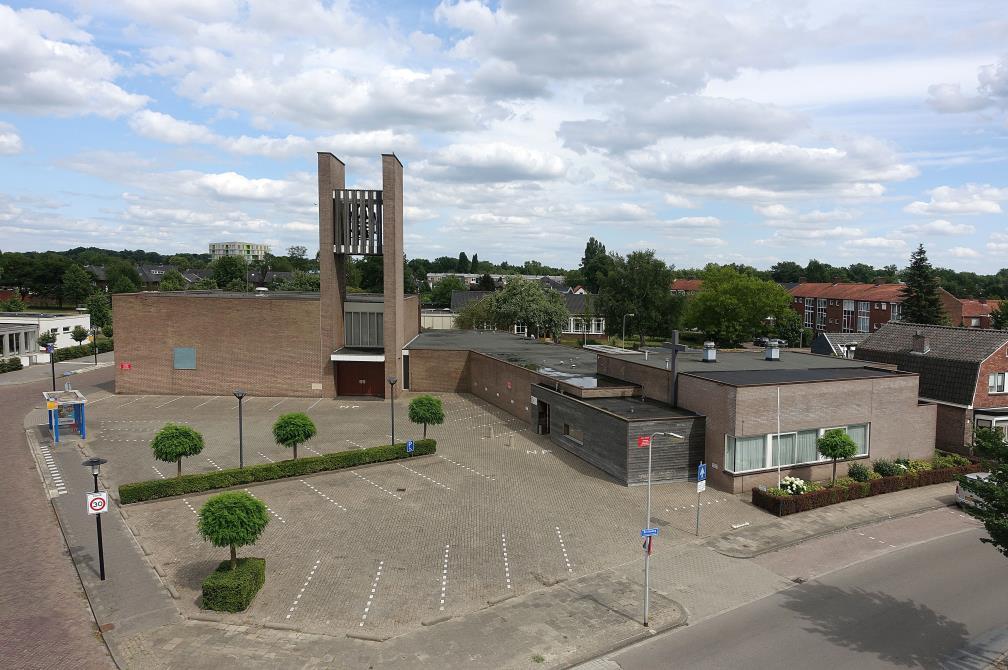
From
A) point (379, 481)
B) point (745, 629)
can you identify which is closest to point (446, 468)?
point (379, 481)

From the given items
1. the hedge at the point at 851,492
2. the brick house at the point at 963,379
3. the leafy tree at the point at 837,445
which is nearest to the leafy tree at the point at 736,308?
the brick house at the point at 963,379

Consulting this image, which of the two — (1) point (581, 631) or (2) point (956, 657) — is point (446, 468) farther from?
(2) point (956, 657)

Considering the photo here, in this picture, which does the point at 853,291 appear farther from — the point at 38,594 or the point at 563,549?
the point at 38,594

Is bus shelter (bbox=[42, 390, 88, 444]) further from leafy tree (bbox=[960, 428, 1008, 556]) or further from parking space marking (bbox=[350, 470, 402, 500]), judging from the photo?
leafy tree (bbox=[960, 428, 1008, 556])

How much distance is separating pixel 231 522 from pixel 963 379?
113 ft

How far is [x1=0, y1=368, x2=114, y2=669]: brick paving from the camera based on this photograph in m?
14.4

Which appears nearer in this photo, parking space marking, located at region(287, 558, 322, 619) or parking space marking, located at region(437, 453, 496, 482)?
parking space marking, located at region(287, 558, 322, 619)

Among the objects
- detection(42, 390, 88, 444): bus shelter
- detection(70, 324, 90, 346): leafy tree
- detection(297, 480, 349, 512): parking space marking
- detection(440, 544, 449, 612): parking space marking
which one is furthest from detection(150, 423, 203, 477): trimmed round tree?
detection(70, 324, 90, 346): leafy tree

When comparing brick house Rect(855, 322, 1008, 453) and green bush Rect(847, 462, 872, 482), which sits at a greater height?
brick house Rect(855, 322, 1008, 453)

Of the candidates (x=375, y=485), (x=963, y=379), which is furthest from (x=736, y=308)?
(x=375, y=485)

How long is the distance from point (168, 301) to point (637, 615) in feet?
134

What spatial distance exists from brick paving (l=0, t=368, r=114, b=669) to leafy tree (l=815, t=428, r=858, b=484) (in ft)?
80.4

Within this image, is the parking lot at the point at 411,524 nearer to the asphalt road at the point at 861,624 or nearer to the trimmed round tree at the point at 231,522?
the trimmed round tree at the point at 231,522

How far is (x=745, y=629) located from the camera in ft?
52.3
